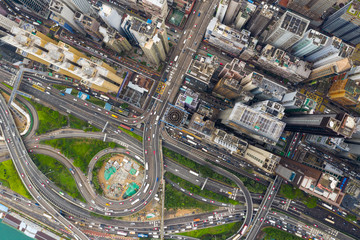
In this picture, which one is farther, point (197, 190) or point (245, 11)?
point (197, 190)

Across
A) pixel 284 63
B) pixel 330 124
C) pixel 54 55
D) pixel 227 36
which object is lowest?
pixel 54 55

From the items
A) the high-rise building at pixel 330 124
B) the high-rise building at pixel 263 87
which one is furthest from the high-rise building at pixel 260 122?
the high-rise building at pixel 330 124

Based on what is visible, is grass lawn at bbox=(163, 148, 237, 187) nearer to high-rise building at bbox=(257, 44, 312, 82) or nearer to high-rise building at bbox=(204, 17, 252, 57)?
high-rise building at bbox=(204, 17, 252, 57)

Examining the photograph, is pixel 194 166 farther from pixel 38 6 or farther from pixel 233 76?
pixel 38 6

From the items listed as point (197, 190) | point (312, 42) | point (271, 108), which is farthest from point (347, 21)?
point (197, 190)

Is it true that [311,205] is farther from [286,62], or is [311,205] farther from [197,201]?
[286,62]

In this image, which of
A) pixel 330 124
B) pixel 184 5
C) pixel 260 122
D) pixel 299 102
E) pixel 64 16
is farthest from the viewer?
pixel 184 5

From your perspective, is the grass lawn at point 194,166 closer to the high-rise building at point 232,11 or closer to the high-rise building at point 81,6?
the high-rise building at point 232,11
